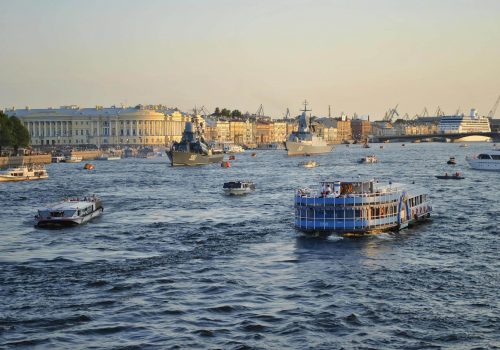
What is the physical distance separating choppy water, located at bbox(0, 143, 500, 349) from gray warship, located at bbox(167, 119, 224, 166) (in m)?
66.6

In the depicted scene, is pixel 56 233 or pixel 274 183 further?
pixel 274 183

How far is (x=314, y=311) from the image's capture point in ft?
82.6

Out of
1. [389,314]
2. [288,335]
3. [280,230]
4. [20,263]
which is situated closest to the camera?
[288,335]

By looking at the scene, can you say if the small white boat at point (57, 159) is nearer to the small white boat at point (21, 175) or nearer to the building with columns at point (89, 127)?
the small white boat at point (21, 175)

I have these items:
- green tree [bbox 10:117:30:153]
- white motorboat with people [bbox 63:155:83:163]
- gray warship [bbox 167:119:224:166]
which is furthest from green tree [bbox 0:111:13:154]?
gray warship [bbox 167:119:224:166]

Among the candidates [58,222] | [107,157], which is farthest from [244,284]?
[107,157]

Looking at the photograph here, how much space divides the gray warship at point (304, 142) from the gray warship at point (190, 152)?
28.6m

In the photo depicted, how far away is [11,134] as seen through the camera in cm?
11575

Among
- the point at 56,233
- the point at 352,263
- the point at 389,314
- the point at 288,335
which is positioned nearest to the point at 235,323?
the point at 288,335

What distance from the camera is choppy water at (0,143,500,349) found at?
22.9 metres

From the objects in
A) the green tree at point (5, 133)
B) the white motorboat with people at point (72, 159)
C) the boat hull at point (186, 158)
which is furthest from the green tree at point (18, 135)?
the boat hull at point (186, 158)

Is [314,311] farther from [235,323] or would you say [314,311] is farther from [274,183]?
[274,183]

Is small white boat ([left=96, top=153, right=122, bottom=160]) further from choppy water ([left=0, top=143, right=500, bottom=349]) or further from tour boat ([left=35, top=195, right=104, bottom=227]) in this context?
tour boat ([left=35, top=195, right=104, bottom=227])

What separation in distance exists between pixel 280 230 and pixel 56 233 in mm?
11147
